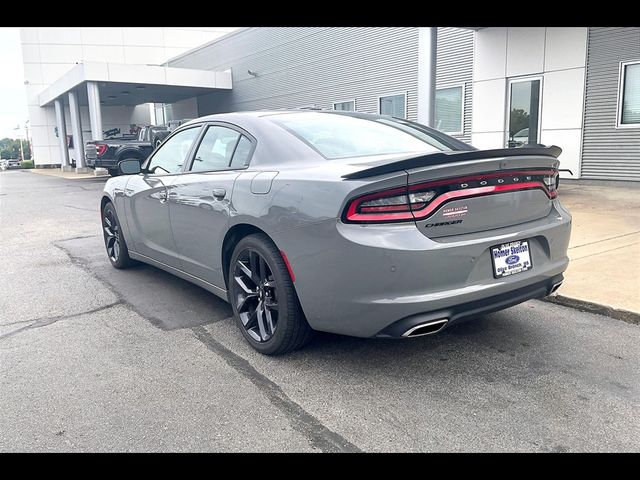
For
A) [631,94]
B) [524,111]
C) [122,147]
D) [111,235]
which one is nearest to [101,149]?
[122,147]

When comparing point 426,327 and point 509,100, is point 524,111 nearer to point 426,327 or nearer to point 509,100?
point 509,100

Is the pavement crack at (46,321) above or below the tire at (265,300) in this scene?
below

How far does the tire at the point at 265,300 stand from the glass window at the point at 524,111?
10696mm

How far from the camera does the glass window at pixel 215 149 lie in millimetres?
4043

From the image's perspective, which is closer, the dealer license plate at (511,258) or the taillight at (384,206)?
the taillight at (384,206)

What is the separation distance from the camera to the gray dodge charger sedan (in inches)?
112

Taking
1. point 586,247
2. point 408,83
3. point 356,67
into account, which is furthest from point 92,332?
point 356,67

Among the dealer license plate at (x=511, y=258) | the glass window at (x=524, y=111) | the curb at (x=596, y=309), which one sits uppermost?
the glass window at (x=524, y=111)

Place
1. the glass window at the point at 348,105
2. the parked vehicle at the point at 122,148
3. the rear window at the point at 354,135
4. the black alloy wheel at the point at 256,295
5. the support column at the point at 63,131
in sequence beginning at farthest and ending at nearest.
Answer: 1. the support column at the point at 63,131
2. the glass window at the point at 348,105
3. the parked vehicle at the point at 122,148
4. the rear window at the point at 354,135
5. the black alloy wheel at the point at 256,295

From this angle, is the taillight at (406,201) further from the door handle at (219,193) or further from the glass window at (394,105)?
the glass window at (394,105)

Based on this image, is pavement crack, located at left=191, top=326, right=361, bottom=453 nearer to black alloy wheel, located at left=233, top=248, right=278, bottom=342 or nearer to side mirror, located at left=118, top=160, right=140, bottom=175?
black alloy wheel, located at left=233, top=248, right=278, bottom=342

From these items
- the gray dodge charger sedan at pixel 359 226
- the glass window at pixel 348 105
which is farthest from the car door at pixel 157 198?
the glass window at pixel 348 105

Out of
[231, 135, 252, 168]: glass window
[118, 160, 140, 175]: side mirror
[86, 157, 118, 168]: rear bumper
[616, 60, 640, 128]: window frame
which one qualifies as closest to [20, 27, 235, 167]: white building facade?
[86, 157, 118, 168]: rear bumper
